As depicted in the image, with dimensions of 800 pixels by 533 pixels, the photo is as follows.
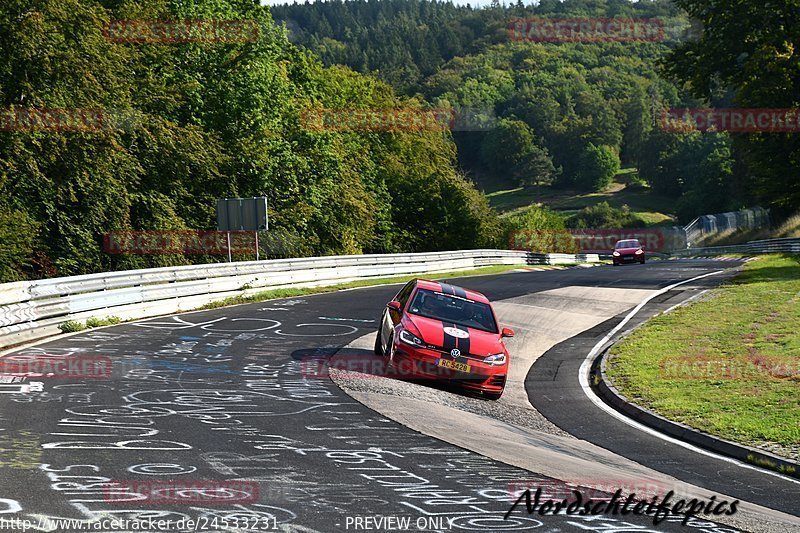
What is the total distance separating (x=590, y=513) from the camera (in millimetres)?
6973

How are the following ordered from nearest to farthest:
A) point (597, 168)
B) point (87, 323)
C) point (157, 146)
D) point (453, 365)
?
point (453, 365) → point (87, 323) → point (157, 146) → point (597, 168)

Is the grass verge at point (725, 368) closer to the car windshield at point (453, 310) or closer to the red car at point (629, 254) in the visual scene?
the car windshield at point (453, 310)

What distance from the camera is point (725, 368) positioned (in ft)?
52.2

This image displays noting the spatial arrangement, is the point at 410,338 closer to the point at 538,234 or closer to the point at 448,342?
the point at 448,342

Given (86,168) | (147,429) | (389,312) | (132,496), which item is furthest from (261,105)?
(132,496)

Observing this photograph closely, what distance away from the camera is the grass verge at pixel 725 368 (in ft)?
39.6

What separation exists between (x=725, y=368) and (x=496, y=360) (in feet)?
15.4

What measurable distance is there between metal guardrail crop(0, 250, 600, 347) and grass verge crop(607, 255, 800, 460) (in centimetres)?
1045

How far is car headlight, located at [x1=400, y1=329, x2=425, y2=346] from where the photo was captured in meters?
13.8

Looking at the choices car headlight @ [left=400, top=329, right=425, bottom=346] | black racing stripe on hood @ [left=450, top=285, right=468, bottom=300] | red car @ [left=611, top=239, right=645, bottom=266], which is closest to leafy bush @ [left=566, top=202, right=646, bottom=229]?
red car @ [left=611, top=239, right=645, bottom=266]

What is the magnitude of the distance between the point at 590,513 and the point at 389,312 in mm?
8526

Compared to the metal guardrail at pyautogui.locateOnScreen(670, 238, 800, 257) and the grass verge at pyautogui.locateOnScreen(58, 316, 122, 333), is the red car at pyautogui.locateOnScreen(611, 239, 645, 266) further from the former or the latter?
the grass verge at pyautogui.locateOnScreen(58, 316, 122, 333)

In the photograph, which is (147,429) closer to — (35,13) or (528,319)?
(528,319)

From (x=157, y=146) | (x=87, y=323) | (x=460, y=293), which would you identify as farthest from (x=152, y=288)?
(x=157, y=146)
